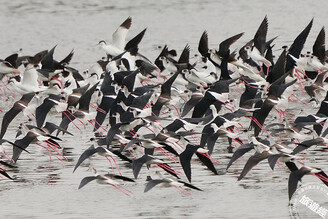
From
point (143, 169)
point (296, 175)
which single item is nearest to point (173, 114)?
point (143, 169)

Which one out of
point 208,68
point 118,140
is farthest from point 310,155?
point 208,68

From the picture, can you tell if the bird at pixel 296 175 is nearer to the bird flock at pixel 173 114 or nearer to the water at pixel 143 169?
the bird flock at pixel 173 114

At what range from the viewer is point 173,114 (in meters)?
17.2

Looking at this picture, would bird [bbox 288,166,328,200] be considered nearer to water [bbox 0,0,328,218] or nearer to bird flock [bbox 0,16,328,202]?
bird flock [bbox 0,16,328,202]

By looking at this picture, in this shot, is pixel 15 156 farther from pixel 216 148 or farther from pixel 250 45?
pixel 250 45

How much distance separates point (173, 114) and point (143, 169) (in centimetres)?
330

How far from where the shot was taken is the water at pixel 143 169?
12148 mm

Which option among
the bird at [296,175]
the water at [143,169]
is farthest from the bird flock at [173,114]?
the water at [143,169]

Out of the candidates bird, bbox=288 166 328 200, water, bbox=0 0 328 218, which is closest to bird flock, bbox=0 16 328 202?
bird, bbox=288 166 328 200

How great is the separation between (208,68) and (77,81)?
2.86 metres

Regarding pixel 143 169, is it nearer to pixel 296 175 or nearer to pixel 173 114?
pixel 296 175

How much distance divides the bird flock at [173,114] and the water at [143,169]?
0.24 m

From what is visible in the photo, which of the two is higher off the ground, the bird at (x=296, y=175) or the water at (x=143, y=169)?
the bird at (x=296, y=175)

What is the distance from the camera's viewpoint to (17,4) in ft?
118
